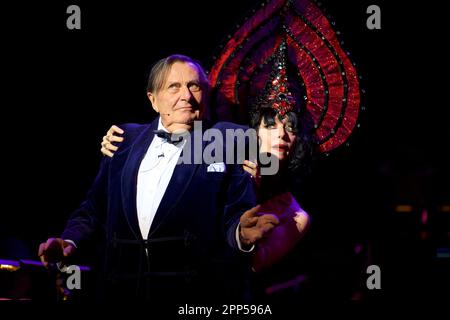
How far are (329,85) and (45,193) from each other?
2.12m

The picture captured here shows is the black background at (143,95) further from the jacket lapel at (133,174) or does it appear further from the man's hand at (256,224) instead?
the man's hand at (256,224)

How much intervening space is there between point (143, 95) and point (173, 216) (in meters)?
1.43

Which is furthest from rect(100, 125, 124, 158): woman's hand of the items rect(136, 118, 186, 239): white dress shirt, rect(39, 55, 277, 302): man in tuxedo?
rect(136, 118, 186, 239): white dress shirt

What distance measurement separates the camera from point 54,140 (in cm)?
421

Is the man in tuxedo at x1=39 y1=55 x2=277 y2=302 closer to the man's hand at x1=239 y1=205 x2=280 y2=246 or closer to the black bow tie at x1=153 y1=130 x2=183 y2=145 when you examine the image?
the black bow tie at x1=153 y1=130 x2=183 y2=145

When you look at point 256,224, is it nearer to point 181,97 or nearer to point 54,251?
point 181,97

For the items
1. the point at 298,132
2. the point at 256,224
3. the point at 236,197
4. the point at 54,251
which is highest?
the point at 298,132

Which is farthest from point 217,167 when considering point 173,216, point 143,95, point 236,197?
point 143,95

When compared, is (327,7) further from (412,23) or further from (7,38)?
(7,38)

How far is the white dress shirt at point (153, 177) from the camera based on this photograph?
10.0 feet

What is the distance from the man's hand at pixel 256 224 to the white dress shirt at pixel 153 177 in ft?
2.04

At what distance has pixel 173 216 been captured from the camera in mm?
2971

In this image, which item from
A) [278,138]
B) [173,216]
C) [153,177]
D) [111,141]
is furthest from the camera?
[278,138]
